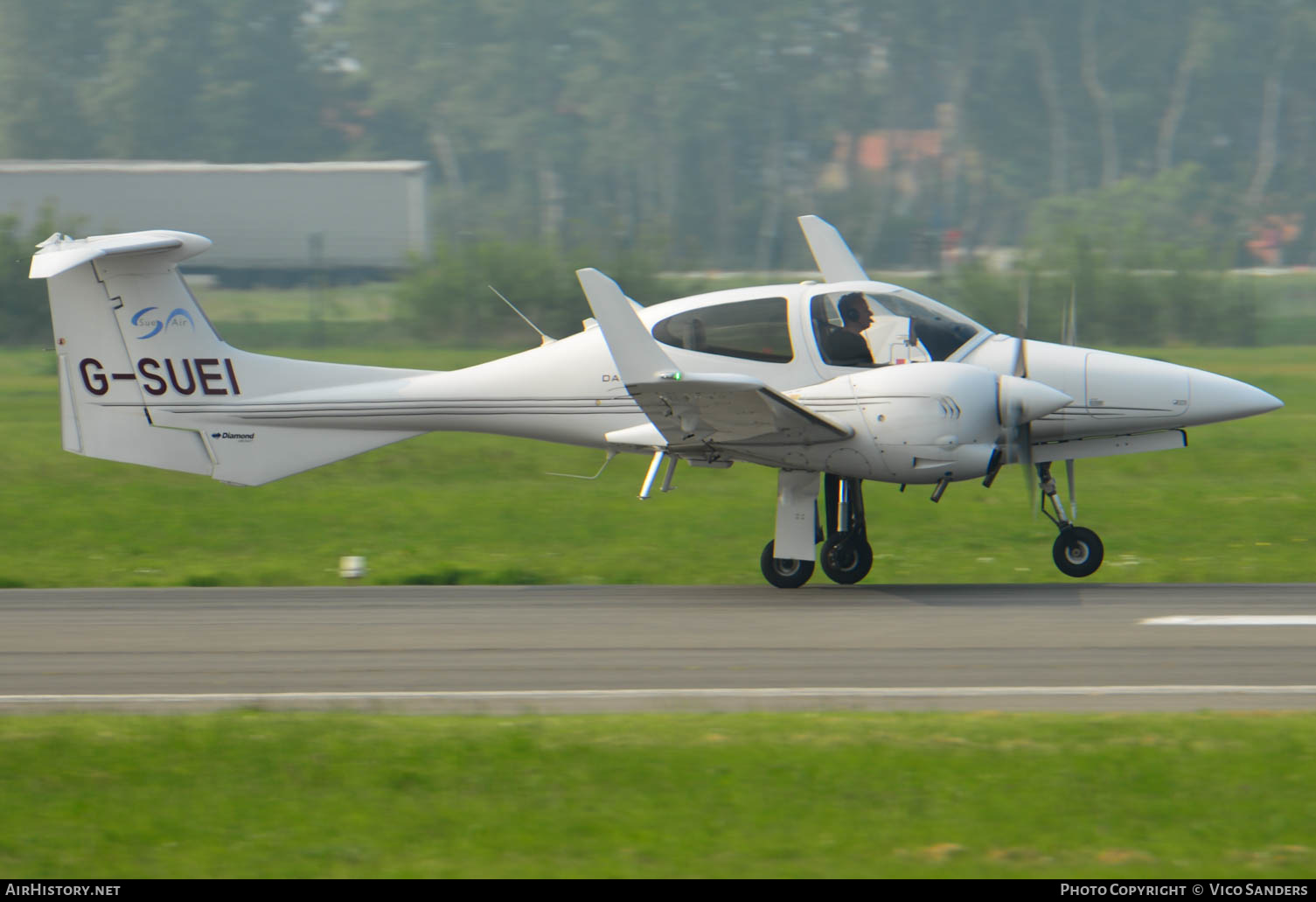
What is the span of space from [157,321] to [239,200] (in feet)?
97.4

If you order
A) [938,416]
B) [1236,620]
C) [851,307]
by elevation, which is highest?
[851,307]

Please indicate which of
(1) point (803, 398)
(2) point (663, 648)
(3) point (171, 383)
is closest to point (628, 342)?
(1) point (803, 398)

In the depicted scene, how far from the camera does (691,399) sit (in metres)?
11.8

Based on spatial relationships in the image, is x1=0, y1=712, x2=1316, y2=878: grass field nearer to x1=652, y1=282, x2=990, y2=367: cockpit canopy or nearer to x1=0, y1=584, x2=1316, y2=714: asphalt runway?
x1=0, y1=584, x2=1316, y2=714: asphalt runway

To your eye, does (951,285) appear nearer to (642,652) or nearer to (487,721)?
(642,652)

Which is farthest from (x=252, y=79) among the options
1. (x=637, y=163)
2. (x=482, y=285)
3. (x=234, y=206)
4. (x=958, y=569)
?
(x=958, y=569)

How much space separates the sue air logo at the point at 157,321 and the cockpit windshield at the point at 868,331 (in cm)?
582

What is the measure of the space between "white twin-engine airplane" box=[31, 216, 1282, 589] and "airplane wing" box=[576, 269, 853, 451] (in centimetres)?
2

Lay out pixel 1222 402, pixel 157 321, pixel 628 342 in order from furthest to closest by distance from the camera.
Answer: pixel 157 321 → pixel 1222 402 → pixel 628 342

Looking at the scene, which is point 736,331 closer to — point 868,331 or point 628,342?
point 868,331

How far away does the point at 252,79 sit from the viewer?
68250 mm

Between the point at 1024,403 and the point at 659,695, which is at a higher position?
the point at 1024,403

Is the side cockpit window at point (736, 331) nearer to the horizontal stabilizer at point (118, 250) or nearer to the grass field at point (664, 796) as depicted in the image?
the horizontal stabilizer at point (118, 250)

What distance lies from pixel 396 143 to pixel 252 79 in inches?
277
